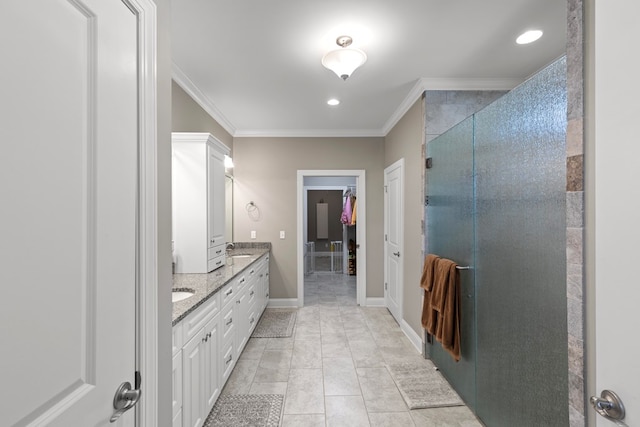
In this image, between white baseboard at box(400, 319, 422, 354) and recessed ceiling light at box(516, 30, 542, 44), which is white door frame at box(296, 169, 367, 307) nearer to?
white baseboard at box(400, 319, 422, 354)

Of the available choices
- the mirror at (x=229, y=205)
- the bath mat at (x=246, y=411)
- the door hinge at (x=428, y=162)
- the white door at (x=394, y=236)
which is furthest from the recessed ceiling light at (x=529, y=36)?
the mirror at (x=229, y=205)

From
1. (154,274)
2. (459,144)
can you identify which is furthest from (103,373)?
(459,144)

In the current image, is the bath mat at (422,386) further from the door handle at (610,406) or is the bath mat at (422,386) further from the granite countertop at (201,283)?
the granite countertop at (201,283)

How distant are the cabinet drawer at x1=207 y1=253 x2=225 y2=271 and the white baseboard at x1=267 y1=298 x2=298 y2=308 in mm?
1655

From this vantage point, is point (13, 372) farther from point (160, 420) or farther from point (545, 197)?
point (545, 197)

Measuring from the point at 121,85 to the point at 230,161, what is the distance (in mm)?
3377

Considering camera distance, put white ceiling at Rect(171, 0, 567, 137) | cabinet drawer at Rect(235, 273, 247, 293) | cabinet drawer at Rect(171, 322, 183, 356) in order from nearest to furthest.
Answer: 1. cabinet drawer at Rect(171, 322, 183, 356)
2. white ceiling at Rect(171, 0, 567, 137)
3. cabinet drawer at Rect(235, 273, 247, 293)

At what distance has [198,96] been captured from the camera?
2.88 m

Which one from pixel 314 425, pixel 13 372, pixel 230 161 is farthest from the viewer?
pixel 230 161

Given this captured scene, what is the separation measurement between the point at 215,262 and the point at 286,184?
194 cm

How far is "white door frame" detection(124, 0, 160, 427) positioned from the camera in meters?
0.86

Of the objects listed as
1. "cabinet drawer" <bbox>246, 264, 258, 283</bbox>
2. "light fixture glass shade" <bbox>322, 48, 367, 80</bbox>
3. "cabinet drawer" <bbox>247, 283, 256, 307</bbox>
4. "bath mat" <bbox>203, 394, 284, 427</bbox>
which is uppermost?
"light fixture glass shade" <bbox>322, 48, 367, 80</bbox>

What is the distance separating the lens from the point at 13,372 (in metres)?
0.51

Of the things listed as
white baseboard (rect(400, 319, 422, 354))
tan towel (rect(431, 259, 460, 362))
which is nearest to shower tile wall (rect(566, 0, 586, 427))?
tan towel (rect(431, 259, 460, 362))
